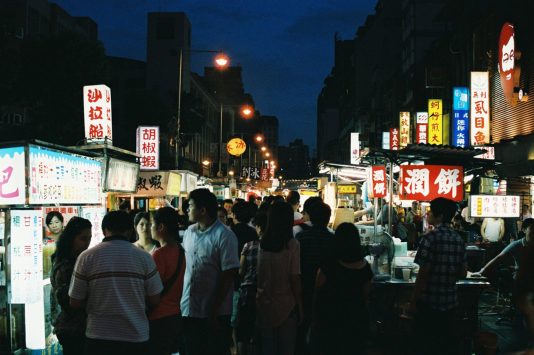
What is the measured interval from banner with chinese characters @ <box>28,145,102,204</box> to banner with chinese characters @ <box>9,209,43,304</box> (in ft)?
1.43

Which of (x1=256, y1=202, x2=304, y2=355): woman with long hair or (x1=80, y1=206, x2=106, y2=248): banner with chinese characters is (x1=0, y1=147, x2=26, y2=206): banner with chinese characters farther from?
(x1=256, y1=202, x2=304, y2=355): woman with long hair

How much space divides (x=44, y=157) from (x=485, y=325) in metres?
8.82

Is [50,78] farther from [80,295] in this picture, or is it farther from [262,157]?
[262,157]

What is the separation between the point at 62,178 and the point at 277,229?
142 inches

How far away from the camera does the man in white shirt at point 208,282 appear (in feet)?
18.9

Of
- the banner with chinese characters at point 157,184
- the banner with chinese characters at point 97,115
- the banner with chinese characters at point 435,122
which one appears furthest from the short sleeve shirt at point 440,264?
the banner with chinese characters at point 435,122

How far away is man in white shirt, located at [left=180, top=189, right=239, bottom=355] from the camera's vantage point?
18.9ft

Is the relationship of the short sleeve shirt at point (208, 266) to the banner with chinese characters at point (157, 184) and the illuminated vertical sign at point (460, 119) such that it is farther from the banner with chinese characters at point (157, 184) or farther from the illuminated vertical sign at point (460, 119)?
the illuminated vertical sign at point (460, 119)

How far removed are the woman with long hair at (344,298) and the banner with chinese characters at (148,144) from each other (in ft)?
63.9

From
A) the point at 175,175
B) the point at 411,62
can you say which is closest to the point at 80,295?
the point at 175,175

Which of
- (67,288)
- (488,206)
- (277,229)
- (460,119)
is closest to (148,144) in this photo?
(460,119)

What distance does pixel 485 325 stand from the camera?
11.4 m

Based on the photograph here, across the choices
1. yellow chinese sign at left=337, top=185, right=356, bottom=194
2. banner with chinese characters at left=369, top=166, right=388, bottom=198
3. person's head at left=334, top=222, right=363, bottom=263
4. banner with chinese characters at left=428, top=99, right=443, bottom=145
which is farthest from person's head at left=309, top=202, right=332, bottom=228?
yellow chinese sign at left=337, top=185, right=356, bottom=194

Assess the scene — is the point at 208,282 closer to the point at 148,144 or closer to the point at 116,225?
the point at 116,225
